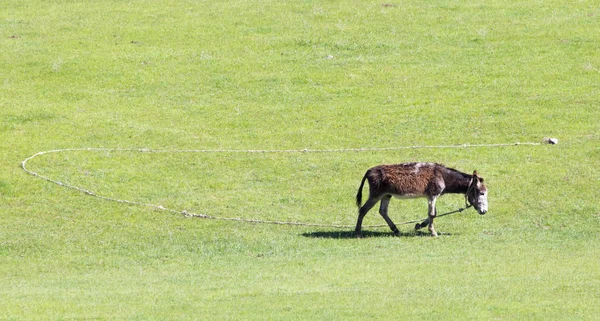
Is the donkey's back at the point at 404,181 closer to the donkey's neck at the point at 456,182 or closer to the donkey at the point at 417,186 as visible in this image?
the donkey at the point at 417,186

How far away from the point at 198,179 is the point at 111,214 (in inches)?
134

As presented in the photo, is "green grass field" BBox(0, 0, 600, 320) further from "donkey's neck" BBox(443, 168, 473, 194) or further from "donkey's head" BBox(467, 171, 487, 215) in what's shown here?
"donkey's neck" BBox(443, 168, 473, 194)

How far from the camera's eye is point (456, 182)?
2472 cm

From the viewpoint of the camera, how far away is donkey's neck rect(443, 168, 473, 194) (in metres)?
24.7

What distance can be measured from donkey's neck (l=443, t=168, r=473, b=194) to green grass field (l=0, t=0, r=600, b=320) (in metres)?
0.98

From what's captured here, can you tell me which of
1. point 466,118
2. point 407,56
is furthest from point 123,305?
point 407,56

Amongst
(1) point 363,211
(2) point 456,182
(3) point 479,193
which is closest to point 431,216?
(2) point 456,182

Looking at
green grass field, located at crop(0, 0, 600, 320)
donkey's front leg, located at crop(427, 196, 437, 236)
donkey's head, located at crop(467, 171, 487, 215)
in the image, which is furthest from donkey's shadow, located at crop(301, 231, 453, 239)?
donkey's head, located at crop(467, 171, 487, 215)

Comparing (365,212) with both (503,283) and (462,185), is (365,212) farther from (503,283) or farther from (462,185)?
(503,283)

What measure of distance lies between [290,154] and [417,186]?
712cm

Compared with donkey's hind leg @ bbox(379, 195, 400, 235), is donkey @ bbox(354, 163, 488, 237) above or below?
above

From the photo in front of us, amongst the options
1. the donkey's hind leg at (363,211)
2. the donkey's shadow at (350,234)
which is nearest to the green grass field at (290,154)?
the donkey's shadow at (350,234)

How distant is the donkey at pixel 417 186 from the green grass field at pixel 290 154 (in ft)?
2.12

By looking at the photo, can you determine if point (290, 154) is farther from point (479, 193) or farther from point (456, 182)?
point (479, 193)
